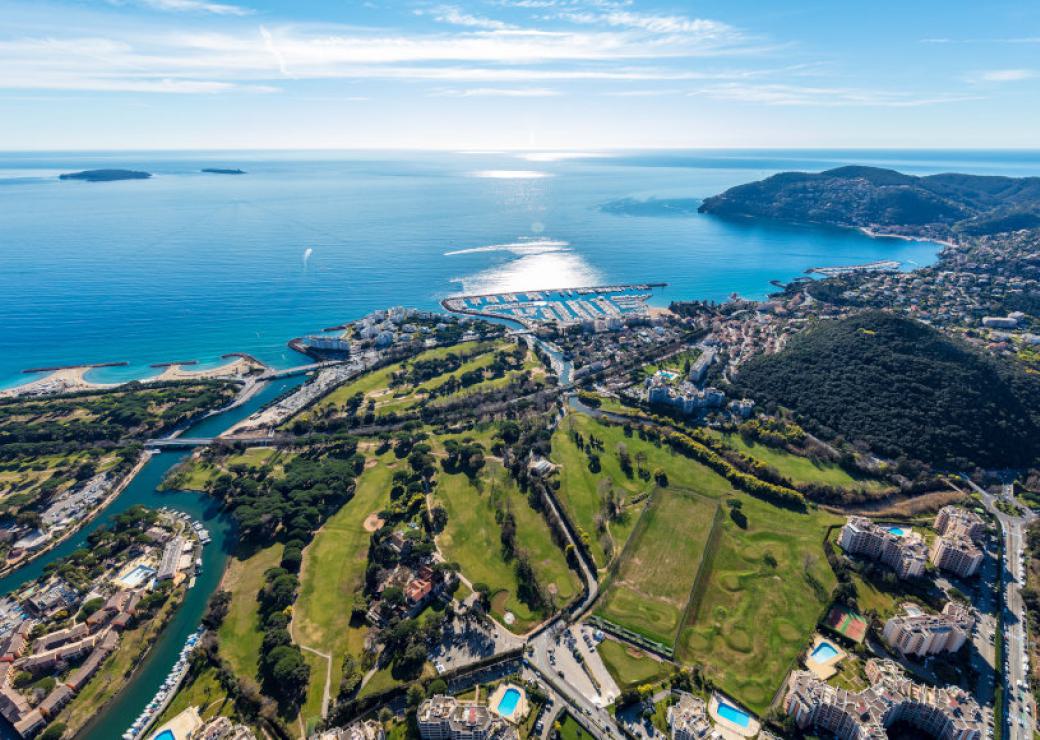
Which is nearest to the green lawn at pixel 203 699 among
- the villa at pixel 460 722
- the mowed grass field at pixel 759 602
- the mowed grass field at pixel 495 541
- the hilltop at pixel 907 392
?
the villa at pixel 460 722

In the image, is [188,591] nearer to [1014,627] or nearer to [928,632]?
[928,632]

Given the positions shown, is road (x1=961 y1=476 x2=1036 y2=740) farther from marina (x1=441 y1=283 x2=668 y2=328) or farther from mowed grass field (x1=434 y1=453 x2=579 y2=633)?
marina (x1=441 y1=283 x2=668 y2=328)

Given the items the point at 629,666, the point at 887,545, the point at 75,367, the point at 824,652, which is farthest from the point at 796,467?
the point at 75,367

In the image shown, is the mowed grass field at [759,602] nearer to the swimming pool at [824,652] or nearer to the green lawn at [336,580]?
the swimming pool at [824,652]

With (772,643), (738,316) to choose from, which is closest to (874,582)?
(772,643)

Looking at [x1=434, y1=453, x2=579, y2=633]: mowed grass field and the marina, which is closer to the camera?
[x1=434, y1=453, x2=579, y2=633]: mowed grass field

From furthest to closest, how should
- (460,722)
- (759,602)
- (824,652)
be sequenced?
(759,602) < (824,652) < (460,722)

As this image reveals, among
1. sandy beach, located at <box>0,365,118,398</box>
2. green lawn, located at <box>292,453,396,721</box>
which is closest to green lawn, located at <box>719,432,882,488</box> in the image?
green lawn, located at <box>292,453,396,721</box>
